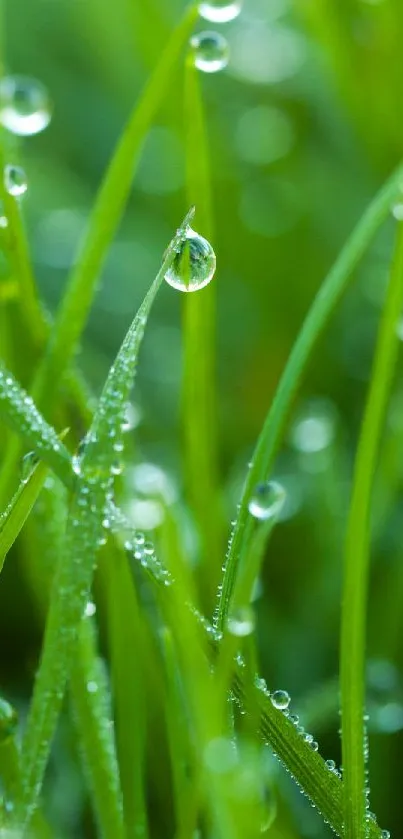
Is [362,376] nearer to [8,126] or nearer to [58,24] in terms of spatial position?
[8,126]

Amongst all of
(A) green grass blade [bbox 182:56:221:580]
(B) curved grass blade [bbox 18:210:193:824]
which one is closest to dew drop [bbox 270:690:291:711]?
(B) curved grass blade [bbox 18:210:193:824]

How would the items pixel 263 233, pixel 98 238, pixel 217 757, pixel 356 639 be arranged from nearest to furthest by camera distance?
pixel 217 757 < pixel 356 639 < pixel 98 238 < pixel 263 233

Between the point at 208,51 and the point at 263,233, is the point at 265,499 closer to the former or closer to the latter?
the point at 208,51

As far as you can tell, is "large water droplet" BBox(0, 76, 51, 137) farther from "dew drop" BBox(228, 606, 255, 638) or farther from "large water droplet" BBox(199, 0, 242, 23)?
"dew drop" BBox(228, 606, 255, 638)

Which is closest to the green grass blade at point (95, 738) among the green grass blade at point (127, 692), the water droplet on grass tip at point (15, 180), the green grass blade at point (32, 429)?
the green grass blade at point (127, 692)

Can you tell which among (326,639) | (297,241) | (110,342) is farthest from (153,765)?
(297,241)

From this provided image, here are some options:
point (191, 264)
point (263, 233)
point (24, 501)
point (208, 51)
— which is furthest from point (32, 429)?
point (263, 233)

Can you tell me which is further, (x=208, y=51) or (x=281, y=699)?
(x=208, y=51)
